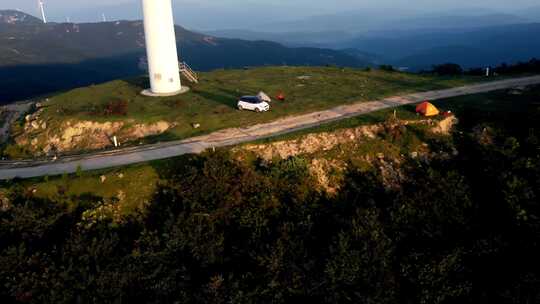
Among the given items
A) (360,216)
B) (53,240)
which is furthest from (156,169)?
(360,216)

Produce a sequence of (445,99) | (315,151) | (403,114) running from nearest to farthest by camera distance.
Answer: (315,151), (403,114), (445,99)

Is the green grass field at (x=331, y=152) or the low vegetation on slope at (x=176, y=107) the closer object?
the green grass field at (x=331, y=152)

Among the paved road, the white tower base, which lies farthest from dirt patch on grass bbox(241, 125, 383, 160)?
→ the white tower base

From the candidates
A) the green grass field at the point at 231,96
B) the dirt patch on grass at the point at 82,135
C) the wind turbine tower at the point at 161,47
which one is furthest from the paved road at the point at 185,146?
the wind turbine tower at the point at 161,47

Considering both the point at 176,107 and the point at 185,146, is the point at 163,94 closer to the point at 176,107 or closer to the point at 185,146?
the point at 176,107

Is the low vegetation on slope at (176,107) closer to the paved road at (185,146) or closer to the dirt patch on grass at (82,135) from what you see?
the dirt patch on grass at (82,135)

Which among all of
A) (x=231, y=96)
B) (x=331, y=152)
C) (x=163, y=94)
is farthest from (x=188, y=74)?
(x=331, y=152)

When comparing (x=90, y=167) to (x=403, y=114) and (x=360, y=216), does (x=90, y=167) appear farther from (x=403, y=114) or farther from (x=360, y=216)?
(x=403, y=114)

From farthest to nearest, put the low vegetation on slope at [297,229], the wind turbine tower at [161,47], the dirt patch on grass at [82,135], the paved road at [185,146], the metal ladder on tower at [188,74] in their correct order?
the metal ladder on tower at [188,74] < the wind turbine tower at [161,47] < the dirt patch on grass at [82,135] < the paved road at [185,146] < the low vegetation on slope at [297,229]
